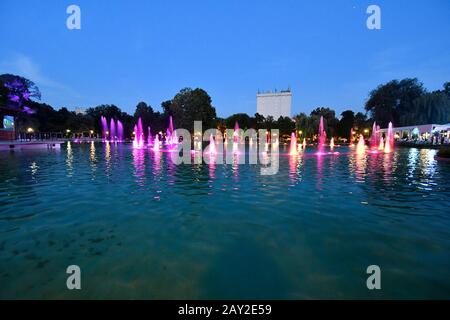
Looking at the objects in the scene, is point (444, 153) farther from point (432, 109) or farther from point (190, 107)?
point (190, 107)

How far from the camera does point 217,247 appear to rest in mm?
5367

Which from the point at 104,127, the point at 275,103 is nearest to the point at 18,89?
the point at 104,127

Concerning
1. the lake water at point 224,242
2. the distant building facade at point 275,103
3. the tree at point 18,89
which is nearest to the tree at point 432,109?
the lake water at point 224,242

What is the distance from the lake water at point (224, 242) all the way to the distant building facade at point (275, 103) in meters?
151

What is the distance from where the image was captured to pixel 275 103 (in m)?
159

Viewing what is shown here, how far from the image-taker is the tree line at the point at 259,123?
52.8 metres

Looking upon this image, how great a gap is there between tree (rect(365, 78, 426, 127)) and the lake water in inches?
2503

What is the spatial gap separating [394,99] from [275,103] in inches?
3842

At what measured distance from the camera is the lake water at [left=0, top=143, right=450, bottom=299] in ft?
13.5

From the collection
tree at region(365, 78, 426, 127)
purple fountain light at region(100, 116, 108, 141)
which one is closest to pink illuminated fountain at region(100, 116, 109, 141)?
purple fountain light at region(100, 116, 108, 141)

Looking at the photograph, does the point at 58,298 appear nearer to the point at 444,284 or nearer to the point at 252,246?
the point at 252,246

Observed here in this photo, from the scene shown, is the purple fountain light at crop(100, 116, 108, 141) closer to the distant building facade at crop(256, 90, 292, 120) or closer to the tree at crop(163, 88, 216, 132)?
the tree at crop(163, 88, 216, 132)

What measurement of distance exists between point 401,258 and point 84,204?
27.5 feet

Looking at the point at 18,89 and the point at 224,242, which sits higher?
the point at 18,89
